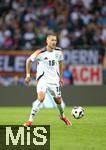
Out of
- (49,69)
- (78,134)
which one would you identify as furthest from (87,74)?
(78,134)

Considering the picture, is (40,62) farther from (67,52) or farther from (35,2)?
(35,2)

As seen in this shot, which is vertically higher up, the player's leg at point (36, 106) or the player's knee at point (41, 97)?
the player's knee at point (41, 97)

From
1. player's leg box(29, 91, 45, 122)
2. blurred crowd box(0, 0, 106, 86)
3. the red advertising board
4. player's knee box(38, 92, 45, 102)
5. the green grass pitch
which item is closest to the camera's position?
the green grass pitch

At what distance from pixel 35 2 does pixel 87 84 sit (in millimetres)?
4924

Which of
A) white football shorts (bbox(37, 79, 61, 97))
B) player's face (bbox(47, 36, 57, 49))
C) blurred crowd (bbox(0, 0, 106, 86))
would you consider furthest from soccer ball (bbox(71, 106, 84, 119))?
blurred crowd (bbox(0, 0, 106, 86))

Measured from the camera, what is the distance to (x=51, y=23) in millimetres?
27453

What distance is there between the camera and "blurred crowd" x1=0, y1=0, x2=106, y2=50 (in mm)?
26562

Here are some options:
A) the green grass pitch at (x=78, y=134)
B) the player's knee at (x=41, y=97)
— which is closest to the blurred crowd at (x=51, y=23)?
the green grass pitch at (x=78, y=134)

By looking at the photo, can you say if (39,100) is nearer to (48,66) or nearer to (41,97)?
(41,97)

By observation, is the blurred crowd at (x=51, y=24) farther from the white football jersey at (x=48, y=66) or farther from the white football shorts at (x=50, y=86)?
the white football shorts at (x=50, y=86)

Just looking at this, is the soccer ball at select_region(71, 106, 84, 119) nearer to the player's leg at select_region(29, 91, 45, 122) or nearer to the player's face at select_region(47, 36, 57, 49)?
the player's leg at select_region(29, 91, 45, 122)

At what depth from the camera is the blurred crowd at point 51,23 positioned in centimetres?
2656

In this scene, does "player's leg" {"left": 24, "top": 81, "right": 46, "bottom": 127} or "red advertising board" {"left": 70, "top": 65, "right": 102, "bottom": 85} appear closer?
"player's leg" {"left": 24, "top": 81, "right": 46, "bottom": 127}

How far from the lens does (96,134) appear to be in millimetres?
13164
